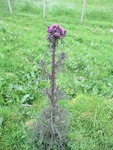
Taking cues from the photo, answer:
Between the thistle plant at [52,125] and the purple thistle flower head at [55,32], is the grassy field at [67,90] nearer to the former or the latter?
the thistle plant at [52,125]

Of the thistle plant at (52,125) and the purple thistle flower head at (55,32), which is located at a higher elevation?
the purple thistle flower head at (55,32)

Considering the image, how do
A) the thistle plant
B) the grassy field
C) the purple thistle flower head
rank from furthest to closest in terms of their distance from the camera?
the grassy field
the thistle plant
the purple thistle flower head

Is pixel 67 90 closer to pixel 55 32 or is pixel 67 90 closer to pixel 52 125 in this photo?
pixel 52 125

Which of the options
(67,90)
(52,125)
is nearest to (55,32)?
(52,125)

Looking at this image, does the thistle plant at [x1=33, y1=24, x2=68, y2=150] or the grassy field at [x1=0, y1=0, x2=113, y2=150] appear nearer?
the thistle plant at [x1=33, y1=24, x2=68, y2=150]

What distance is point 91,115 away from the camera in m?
3.72

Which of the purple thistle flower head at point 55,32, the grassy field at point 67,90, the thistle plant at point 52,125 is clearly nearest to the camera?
the purple thistle flower head at point 55,32

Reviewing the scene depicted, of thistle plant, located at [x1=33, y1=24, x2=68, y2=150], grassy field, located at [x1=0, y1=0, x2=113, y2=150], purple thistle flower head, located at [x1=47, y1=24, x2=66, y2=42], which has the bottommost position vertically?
grassy field, located at [x1=0, y1=0, x2=113, y2=150]

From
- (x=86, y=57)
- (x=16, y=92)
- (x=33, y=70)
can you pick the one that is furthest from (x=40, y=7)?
(x=16, y=92)

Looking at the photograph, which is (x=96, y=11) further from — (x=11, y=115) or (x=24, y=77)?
(x=11, y=115)

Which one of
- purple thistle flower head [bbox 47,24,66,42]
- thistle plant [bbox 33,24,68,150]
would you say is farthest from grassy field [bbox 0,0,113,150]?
purple thistle flower head [bbox 47,24,66,42]

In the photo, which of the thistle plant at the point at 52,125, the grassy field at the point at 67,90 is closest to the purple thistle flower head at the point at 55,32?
the thistle plant at the point at 52,125

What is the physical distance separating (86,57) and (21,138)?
3508 millimetres

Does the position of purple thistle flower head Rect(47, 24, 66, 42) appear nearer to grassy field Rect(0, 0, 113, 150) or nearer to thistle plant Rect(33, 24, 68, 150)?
thistle plant Rect(33, 24, 68, 150)
